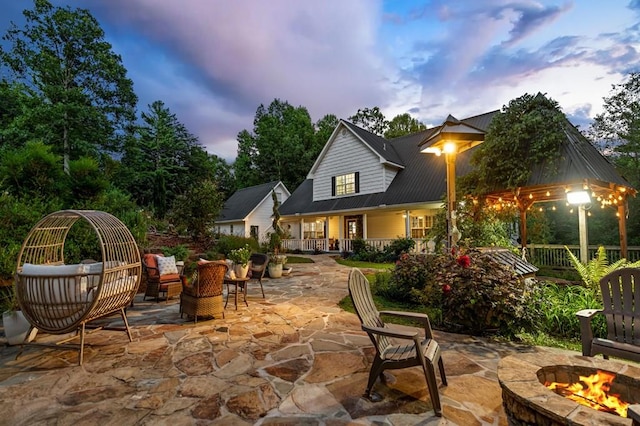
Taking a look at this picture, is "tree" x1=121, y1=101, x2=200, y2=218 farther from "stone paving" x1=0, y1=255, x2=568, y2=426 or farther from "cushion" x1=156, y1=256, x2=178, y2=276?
"stone paving" x1=0, y1=255, x2=568, y2=426

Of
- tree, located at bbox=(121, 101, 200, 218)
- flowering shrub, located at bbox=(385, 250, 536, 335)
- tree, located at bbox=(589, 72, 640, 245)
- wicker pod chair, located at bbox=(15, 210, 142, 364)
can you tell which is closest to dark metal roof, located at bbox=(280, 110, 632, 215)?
flowering shrub, located at bbox=(385, 250, 536, 335)

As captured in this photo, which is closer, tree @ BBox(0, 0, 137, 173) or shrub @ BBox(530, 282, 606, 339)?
shrub @ BBox(530, 282, 606, 339)

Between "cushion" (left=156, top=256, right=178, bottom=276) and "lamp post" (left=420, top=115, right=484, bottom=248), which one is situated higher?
"lamp post" (left=420, top=115, right=484, bottom=248)

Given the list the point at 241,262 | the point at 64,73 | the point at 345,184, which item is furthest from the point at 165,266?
the point at 64,73

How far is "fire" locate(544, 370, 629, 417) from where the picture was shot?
1906 mm

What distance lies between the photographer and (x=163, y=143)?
82.6 ft

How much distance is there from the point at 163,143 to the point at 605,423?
29196 millimetres

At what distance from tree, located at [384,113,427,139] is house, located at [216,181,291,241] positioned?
13.1 meters

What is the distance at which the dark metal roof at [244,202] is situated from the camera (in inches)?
899

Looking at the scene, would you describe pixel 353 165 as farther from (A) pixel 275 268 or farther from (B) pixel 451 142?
(B) pixel 451 142

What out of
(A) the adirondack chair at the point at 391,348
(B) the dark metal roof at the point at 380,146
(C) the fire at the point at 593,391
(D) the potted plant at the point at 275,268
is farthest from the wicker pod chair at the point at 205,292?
(B) the dark metal roof at the point at 380,146

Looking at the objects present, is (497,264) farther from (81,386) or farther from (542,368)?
(81,386)

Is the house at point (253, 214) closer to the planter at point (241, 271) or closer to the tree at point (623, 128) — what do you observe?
the planter at point (241, 271)

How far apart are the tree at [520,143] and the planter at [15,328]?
10.3 meters
